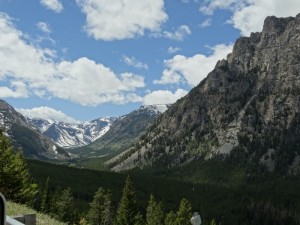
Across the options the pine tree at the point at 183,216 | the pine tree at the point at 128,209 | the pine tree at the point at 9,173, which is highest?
the pine tree at the point at 9,173

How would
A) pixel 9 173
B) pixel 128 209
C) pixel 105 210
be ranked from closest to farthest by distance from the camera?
pixel 9 173 → pixel 128 209 → pixel 105 210

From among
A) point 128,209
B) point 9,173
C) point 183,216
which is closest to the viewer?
point 9,173

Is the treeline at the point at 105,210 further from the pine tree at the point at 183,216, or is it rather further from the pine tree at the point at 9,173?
the pine tree at the point at 9,173

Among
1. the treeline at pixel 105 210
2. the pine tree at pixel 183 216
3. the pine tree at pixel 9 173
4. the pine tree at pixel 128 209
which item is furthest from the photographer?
the pine tree at pixel 183 216

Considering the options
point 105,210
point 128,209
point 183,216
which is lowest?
point 105,210

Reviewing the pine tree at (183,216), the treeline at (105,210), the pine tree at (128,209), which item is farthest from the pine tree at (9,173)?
the pine tree at (183,216)

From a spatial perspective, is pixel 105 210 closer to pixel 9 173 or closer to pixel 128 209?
pixel 128 209

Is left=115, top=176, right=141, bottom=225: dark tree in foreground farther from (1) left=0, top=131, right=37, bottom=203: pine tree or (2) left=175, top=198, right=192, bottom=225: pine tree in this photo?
(1) left=0, top=131, right=37, bottom=203: pine tree

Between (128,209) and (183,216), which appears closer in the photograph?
(128,209)

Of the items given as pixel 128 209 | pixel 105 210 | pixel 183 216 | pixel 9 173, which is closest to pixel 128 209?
pixel 128 209

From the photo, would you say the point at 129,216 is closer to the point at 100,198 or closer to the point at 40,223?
the point at 100,198

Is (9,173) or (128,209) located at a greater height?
(9,173)

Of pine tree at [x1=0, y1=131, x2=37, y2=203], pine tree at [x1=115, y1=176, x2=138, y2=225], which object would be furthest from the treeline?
pine tree at [x1=0, y1=131, x2=37, y2=203]

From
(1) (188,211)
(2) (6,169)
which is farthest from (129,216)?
(2) (6,169)
